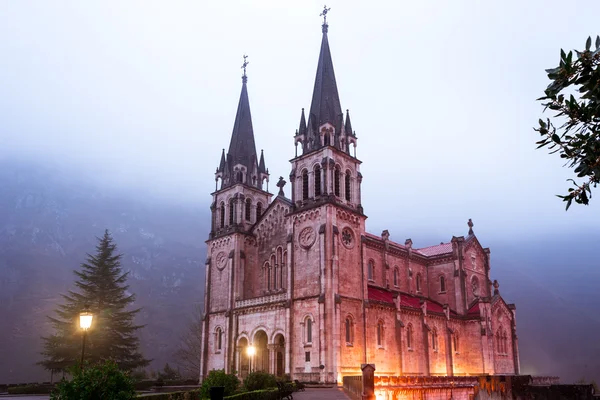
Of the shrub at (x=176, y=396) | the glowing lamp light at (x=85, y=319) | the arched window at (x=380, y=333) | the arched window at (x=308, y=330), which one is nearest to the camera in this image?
the glowing lamp light at (x=85, y=319)

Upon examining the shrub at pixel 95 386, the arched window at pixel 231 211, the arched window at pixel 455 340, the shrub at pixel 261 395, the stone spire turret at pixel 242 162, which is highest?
the stone spire turret at pixel 242 162

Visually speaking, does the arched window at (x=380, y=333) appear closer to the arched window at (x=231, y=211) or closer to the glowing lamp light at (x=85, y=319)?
the arched window at (x=231, y=211)

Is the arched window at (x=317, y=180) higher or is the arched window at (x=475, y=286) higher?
the arched window at (x=317, y=180)

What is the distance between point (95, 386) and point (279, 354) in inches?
1124

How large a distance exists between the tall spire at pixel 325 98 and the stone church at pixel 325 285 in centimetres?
12

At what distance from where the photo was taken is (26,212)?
7072 inches

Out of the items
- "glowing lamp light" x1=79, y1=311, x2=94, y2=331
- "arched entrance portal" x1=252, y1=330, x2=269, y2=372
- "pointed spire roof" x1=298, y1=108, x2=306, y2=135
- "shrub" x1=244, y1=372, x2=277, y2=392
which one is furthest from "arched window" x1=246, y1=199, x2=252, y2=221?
"glowing lamp light" x1=79, y1=311, x2=94, y2=331

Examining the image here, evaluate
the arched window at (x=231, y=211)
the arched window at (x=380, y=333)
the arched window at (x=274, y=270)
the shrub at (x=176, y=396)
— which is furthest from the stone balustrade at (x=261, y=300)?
the shrub at (x=176, y=396)

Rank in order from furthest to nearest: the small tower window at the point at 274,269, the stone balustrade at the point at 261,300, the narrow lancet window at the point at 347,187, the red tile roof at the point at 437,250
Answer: the red tile roof at the point at 437,250 → the small tower window at the point at 274,269 → the narrow lancet window at the point at 347,187 → the stone balustrade at the point at 261,300

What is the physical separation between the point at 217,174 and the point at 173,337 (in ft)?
258

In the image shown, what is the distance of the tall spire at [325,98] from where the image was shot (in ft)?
154

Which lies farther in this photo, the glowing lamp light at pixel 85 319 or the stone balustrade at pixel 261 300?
the stone balustrade at pixel 261 300

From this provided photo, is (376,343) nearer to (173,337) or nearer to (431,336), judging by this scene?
(431,336)

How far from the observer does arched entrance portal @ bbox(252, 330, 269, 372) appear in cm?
4538
